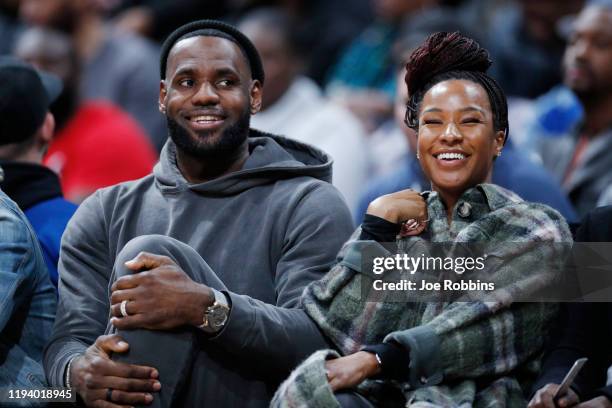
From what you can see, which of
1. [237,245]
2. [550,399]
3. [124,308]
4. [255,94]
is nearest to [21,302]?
[124,308]

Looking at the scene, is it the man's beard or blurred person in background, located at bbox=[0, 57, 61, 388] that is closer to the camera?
blurred person in background, located at bbox=[0, 57, 61, 388]

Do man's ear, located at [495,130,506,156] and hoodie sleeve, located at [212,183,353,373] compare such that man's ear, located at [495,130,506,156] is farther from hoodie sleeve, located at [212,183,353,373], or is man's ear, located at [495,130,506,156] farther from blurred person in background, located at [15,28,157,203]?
blurred person in background, located at [15,28,157,203]

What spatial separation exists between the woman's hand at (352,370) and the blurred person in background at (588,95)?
2.46 metres

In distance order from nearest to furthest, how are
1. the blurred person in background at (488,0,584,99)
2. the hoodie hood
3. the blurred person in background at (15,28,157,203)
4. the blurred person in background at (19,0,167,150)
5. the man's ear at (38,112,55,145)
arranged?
1. the hoodie hood
2. the man's ear at (38,112,55,145)
3. the blurred person in background at (15,28,157,203)
4. the blurred person in background at (488,0,584,99)
5. the blurred person in background at (19,0,167,150)

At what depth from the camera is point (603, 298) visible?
12.3ft

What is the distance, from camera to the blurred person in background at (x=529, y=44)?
6.92 m

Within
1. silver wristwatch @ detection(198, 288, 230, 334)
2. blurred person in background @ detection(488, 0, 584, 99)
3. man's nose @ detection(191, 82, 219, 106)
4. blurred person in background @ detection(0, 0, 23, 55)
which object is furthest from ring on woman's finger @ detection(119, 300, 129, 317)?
blurred person in background @ detection(0, 0, 23, 55)

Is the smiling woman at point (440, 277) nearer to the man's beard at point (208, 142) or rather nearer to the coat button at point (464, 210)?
the coat button at point (464, 210)

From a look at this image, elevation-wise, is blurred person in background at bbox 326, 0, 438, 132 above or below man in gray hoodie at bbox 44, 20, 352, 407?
above

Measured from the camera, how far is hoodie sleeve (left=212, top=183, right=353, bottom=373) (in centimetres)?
368

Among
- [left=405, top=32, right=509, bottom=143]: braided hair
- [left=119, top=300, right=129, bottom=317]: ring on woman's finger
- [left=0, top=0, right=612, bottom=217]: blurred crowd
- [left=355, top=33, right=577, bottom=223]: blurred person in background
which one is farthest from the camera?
[left=0, top=0, right=612, bottom=217]: blurred crowd

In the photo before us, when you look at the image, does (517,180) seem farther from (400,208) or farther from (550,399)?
(550,399)

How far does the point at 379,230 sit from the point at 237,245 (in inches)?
19.4

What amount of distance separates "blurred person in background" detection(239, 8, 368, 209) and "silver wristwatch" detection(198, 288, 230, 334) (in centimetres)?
259
